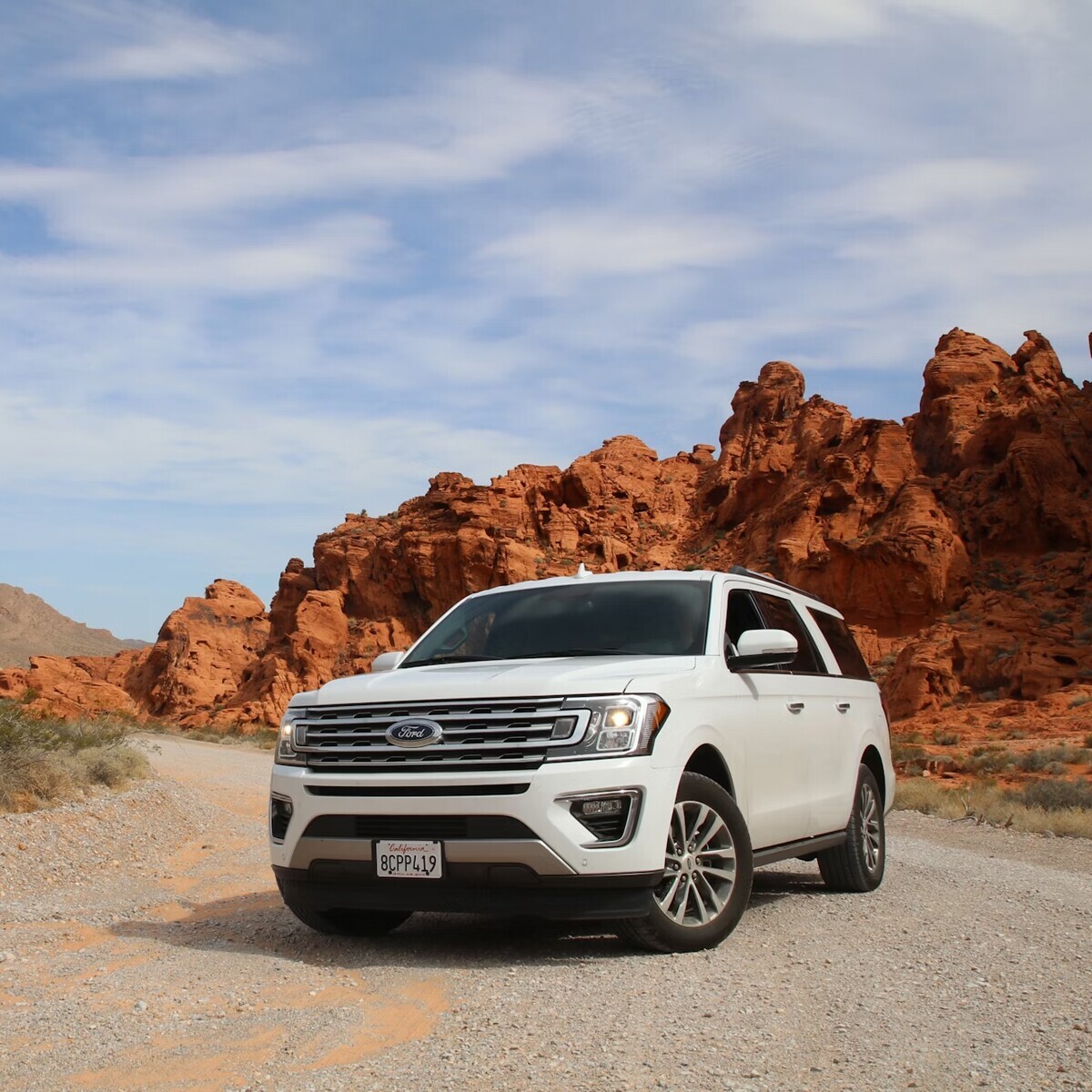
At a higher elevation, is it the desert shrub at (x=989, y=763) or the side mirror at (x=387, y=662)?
the side mirror at (x=387, y=662)

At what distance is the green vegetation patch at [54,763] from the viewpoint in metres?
12.1

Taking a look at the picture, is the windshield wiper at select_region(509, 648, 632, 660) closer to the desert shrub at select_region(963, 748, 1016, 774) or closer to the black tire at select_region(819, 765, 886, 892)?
the black tire at select_region(819, 765, 886, 892)

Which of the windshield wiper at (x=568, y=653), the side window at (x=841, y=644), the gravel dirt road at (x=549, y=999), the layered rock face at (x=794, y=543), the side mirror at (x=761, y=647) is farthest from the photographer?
the layered rock face at (x=794, y=543)

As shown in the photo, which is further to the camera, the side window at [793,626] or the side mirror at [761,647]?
the side window at [793,626]

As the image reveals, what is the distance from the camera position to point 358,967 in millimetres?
5836

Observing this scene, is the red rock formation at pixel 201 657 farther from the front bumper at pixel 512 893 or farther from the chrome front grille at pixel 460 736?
the front bumper at pixel 512 893

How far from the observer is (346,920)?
22.1ft

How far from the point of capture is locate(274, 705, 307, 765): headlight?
6.51 meters

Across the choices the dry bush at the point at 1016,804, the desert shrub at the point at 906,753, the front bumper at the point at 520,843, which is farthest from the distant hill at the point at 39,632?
the front bumper at the point at 520,843

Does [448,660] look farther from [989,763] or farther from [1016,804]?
[989,763]

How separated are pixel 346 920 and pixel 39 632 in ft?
520

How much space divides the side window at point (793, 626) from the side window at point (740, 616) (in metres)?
0.15

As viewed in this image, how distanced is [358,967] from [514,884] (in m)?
0.88

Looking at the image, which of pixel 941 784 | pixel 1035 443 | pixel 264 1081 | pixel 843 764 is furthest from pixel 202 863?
pixel 1035 443
